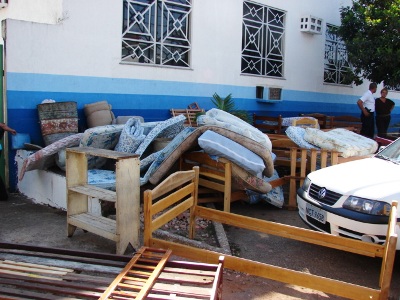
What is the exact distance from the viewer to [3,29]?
22.1 feet

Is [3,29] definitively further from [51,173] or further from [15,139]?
[51,173]

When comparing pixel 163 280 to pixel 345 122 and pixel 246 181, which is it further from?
pixel 345 122

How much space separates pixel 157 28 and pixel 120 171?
16.8 ft

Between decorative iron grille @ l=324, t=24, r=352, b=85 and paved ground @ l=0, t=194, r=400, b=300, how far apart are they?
7881mm

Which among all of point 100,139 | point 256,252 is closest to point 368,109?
point 256,252

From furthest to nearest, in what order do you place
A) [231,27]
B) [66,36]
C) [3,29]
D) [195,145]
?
[231,27], [66,36], [3,29], [195,145]

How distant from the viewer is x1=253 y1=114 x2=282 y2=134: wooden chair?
33.8 feet

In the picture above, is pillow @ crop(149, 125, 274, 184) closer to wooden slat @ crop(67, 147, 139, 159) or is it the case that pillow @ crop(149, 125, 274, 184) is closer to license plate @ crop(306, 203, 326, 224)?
license plate @ crop(306, 203, 326, 224)

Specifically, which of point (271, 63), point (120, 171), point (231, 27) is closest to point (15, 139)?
point (120, 171)

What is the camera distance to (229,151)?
572 cm

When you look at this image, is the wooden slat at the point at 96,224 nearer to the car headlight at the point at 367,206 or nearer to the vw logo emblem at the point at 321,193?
the vw logo emblem at the point at 321,193

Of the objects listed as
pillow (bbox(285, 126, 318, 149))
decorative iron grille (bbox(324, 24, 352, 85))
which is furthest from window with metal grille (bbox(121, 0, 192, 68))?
decorative iron grille (bbox(324, 24, 352, 85))

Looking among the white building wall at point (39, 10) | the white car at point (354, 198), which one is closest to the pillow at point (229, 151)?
the white car at point (354, 198)

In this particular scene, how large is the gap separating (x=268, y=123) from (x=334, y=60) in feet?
13.4
